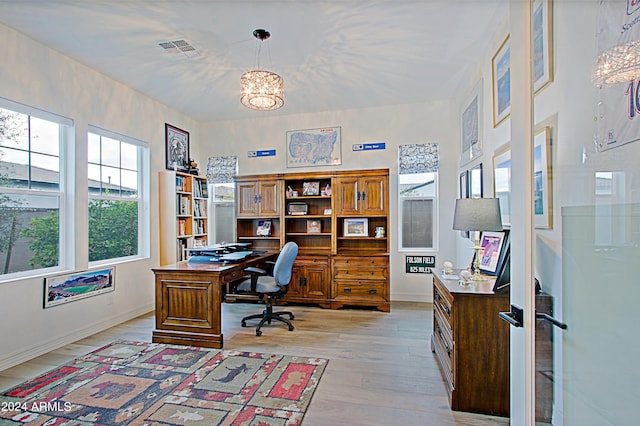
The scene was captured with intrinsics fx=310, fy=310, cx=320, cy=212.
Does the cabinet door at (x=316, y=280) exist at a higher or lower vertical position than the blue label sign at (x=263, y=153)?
lower

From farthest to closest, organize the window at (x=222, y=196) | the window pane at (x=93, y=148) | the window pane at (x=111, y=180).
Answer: the window at (x=222, y=196) < the window pane at (x=111, y=180) < the window pane at (x=93, y=148)

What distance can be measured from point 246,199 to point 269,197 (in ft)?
1.33

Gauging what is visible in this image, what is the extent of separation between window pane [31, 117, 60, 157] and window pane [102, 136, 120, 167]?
0.57 m

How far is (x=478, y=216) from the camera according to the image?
2.38 metres

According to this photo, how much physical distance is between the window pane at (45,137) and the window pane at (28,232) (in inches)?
19.9

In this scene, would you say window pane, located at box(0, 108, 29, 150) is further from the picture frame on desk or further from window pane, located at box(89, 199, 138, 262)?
the picture frame on desk

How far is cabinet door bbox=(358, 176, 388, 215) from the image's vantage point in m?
4.59

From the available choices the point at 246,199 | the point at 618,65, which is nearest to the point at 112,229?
the point at 246,199

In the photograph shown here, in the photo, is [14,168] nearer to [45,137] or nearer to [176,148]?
[45,137]

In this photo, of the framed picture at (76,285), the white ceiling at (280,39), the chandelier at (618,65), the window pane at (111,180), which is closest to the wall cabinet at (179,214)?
the window pane at (111,180)

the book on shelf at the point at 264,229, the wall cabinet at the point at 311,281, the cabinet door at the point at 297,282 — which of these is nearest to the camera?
the wall cabinet at the point at 311,281

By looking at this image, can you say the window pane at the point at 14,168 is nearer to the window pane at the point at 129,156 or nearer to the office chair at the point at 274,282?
the window pane at the point at 129,156

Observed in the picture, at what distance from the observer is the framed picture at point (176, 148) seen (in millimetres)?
4865

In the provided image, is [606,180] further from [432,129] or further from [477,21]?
[432,129]
